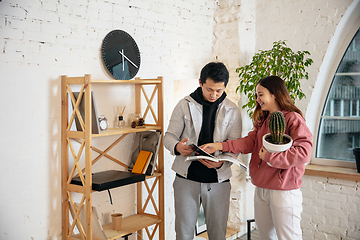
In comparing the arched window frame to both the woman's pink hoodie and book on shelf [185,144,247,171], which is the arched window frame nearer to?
the woman's pink hoodie

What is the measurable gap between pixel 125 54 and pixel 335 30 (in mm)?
2012

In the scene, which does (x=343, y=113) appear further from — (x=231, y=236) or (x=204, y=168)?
(x=204, y=168)

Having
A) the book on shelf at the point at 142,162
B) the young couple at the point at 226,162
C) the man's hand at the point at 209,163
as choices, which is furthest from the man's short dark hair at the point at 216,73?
the book on shelf at the point at 142,162

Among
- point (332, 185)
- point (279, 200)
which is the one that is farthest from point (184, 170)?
point (332, 185)

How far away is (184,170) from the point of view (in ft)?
6.89

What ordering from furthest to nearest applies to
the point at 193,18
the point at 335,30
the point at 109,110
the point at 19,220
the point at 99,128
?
the point at 193,18, the point at 335,30, the point at 109,110, the point at 99,128, the point at 19,220

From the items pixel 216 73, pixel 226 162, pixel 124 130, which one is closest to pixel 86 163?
pixel 124 130

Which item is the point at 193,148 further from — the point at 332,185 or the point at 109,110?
the point at 332,185

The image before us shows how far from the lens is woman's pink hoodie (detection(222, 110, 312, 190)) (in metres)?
1.79

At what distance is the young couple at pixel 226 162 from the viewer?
188 cm

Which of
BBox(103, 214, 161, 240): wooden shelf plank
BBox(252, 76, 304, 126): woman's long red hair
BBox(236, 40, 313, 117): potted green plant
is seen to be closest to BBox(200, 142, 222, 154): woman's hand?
BBox(252, 76, 304, 126): woman's long red hair

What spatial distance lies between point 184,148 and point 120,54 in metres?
1.07

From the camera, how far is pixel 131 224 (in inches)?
99.5

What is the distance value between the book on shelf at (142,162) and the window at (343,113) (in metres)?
2.01
